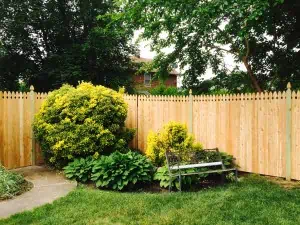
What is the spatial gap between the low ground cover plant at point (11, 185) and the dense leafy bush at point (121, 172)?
1.46 metres

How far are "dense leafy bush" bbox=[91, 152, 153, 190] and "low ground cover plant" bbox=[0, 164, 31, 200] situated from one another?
4.79 ft

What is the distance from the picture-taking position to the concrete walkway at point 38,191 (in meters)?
6.10

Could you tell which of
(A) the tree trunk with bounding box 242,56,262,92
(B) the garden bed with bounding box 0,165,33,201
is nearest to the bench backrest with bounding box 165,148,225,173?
(B) the garden bed with bounding box 0,165,33,201

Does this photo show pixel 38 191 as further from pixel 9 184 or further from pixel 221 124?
pixel 221 124

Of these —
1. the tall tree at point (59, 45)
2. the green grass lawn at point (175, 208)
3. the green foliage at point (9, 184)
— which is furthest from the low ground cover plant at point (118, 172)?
the tall tree at point (59, 45)

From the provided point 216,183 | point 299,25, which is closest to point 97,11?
point 299,25

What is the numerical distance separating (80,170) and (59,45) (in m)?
19.0

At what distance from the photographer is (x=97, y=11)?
25.1 meters

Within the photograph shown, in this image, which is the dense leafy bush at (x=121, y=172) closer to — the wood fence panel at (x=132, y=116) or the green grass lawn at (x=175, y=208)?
the green grass lawn at (x=175, y=208)

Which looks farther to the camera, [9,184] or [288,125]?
[288,125]

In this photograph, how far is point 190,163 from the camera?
7.74m

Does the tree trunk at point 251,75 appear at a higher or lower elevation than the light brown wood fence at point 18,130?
higher

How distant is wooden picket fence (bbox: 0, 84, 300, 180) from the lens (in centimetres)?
765

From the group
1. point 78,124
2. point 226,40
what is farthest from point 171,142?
point 226,40
